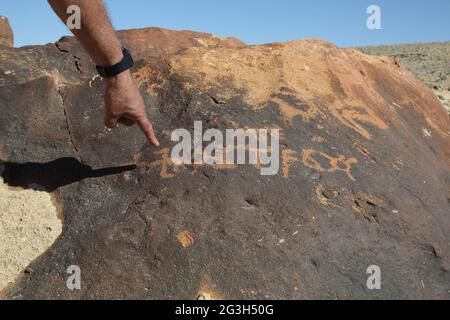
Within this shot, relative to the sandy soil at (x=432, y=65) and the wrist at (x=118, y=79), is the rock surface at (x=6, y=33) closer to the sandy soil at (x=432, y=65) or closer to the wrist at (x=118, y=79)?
the wrist at (x=118, y=79)

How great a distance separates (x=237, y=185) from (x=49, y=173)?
3.44 ft

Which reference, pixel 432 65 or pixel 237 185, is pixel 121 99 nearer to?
pixel 237 185

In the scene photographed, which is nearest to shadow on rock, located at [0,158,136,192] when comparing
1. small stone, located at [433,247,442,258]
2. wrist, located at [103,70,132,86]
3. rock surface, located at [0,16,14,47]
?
wrist, located at [103,70,132,86]

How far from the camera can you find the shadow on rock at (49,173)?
8.88 ft

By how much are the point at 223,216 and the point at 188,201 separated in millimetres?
194

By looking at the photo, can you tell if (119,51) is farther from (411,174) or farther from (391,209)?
(411,174)

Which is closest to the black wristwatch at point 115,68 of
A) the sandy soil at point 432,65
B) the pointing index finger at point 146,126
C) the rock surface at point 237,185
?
the pointing index finger at point 146,126

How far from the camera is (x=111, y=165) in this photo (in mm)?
2746

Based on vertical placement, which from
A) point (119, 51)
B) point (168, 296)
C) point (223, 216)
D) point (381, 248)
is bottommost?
point (168, 296)

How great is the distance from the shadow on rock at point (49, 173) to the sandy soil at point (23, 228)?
5 centimetres

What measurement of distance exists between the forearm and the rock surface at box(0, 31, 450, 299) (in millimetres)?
680

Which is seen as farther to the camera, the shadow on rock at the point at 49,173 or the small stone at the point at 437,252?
the shadow on rock at the point at 49,173

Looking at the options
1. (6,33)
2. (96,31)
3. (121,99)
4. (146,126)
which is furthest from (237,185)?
(6,33)

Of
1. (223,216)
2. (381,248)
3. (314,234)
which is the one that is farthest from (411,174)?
(223,216)
